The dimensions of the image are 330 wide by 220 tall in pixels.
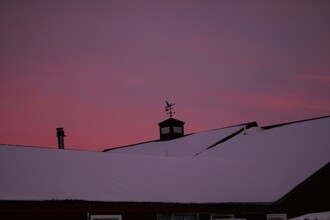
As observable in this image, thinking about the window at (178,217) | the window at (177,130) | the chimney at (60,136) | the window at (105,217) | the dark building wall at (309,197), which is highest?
the window at (177,130)

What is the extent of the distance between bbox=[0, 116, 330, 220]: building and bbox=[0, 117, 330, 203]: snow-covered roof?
32 millimetres

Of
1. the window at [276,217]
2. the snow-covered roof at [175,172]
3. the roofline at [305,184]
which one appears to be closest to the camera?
the snow-covered roof at [175,172]

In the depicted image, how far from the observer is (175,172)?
76.9ft

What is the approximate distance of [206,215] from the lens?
2091 centimetres

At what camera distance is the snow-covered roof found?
18.3 m

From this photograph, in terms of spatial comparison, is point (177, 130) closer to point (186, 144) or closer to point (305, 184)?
point (186, 144)

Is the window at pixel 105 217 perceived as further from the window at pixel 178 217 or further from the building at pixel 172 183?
the window at pixel 178 217

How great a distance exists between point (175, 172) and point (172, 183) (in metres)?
1.79

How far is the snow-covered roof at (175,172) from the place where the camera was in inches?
720

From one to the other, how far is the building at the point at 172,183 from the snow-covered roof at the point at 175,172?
0.10 ft

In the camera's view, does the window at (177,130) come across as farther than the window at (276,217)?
Yes

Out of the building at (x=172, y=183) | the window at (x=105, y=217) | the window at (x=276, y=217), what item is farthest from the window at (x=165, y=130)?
the window at (x=105, y=217)

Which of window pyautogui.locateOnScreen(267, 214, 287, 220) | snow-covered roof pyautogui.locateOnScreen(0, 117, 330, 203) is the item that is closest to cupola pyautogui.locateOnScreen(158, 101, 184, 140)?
snow-covered roof pyautogui.locateOnScreen(0, 117, 330, 203)

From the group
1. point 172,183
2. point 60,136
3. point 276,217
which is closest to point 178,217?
point 172,183
